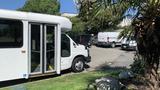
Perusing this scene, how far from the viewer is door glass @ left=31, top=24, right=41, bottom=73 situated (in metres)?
16.4

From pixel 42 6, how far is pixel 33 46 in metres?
41.8

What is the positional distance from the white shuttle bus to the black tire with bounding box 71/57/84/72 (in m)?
0.09

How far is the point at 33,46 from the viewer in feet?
54.0

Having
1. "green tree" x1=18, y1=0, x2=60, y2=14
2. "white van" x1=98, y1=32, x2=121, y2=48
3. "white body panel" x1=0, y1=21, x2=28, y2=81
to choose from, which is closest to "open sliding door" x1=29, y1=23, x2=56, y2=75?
"white body panel" x1=0, y1=21, x2=28, y2=81

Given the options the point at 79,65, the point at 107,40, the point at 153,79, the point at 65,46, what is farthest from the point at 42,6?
the point at 153,79

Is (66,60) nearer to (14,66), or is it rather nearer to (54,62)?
(54,62)

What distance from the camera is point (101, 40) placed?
47.4 meters

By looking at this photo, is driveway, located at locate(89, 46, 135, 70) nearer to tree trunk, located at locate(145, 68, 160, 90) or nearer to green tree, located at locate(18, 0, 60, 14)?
tree trunk, located at locate(145, 68, 160, 90)

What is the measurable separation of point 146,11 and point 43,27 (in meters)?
8.05

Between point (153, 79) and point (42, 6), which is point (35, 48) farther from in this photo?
point (42, 6)

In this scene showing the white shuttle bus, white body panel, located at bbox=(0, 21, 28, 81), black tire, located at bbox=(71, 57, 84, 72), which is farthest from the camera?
black tire, located at bbox=(71, 57, 84, 72)

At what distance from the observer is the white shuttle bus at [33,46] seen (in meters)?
15.2

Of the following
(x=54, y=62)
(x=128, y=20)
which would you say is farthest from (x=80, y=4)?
(x=54, y=62)

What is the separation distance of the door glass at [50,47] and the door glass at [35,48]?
0.50 meters
